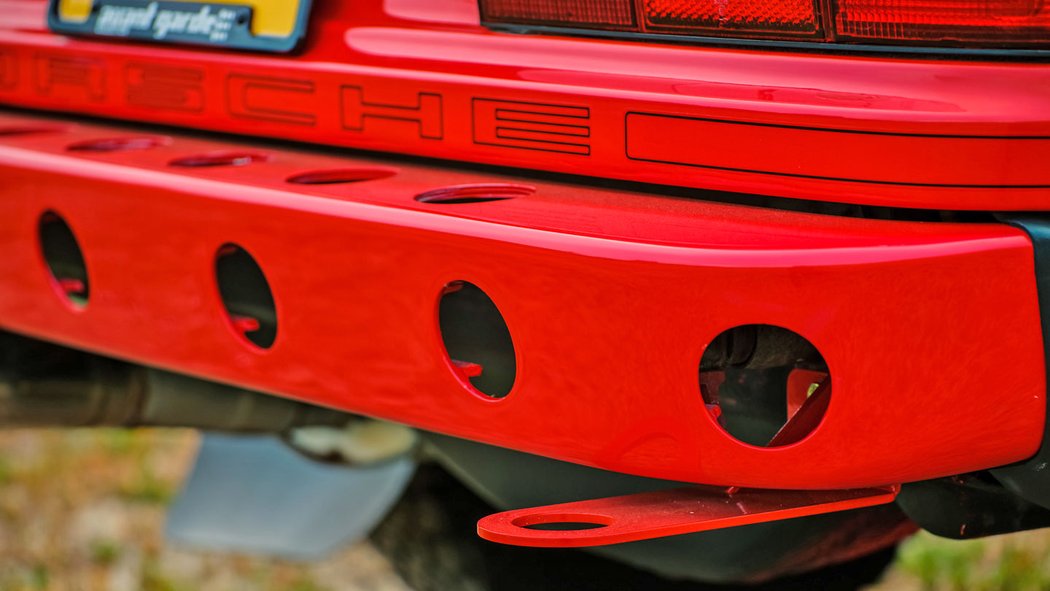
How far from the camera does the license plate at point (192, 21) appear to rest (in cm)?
195

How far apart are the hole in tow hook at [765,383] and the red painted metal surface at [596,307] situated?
0.04m

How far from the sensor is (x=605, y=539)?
1435 mm

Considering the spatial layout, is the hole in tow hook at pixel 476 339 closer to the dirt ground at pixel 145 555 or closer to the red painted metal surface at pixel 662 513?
the red painted metal surface at pixel 662 513

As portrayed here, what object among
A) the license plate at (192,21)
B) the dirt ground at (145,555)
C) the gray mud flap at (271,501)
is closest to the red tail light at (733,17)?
the license plate at (192,21)

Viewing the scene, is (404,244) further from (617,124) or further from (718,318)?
(718,318)

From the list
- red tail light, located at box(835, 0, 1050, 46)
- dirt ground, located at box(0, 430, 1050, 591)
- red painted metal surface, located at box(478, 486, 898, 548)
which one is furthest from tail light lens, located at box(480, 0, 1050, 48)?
dirt ground, located at box(0, 430, 1050, 591)

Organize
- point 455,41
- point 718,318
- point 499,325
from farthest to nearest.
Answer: point 455,41 → point 499,325 → point 718,318

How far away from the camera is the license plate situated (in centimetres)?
195

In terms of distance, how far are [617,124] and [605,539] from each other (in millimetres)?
489

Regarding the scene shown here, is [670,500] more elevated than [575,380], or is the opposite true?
[575,380]

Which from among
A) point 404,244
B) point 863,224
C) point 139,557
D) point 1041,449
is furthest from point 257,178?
point 139,557

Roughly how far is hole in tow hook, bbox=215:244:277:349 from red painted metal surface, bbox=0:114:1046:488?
0.04m

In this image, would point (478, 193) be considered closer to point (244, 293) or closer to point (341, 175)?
point (341, 175)

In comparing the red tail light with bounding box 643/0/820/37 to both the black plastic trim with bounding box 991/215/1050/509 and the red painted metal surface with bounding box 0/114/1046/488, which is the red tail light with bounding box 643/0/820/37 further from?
the black plastic trim with bounding box 991/215/1050/509
